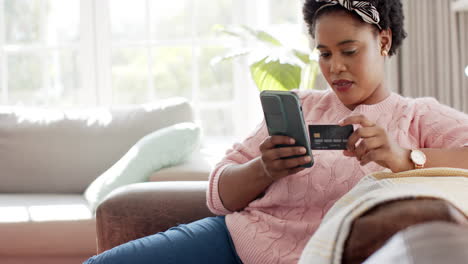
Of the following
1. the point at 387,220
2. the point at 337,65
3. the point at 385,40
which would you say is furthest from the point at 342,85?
the point at 387,220

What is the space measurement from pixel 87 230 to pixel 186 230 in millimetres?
1112

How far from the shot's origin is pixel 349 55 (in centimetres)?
147

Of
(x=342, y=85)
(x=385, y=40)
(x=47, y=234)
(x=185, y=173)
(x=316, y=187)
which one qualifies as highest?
(x=385, y=40)

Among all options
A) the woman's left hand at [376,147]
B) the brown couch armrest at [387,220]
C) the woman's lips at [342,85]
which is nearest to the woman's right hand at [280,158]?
the woman's left hand at [376,147]

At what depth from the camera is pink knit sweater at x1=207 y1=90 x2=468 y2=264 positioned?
1.39m

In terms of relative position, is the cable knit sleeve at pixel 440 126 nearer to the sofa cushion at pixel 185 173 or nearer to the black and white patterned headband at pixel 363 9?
the black and white patterned headband at pixel 363 9

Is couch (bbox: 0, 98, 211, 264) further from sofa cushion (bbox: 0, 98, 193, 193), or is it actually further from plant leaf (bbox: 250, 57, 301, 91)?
plant leaf (bbox: 250, 57, 301, 91)

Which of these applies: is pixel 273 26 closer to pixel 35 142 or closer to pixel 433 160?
pixel 35 142

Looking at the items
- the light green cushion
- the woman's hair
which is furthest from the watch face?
the light green cushion

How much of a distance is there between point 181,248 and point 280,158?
324 mm

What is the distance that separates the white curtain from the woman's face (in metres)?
1.67

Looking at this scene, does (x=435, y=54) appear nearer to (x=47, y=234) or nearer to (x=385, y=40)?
(x=385, y=40)

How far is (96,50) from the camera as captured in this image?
4020mm

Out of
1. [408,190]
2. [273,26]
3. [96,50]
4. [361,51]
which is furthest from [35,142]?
[408,190]
